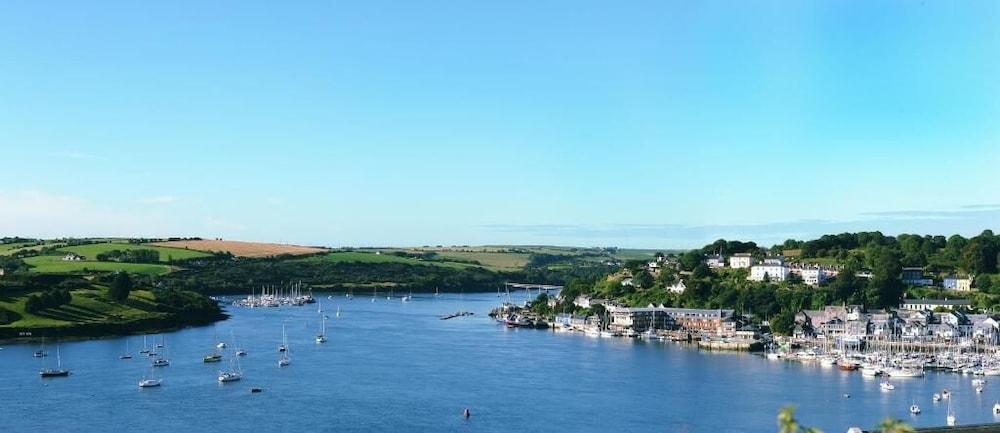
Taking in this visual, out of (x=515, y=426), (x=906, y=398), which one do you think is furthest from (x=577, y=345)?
(x=515, y=426)

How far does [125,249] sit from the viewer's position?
108m

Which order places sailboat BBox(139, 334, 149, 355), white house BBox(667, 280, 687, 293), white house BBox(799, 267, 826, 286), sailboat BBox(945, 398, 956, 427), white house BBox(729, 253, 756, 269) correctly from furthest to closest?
white house BBox(729, 253, 756, 269), white house BBox(667, 280, 687, 293), white house BBox(799, 267, 826, 286), sailboat BBox(139, 334, 149, 355), sailboat BBox(945, 398, 956, 427)

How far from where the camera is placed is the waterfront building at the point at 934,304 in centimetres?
5878

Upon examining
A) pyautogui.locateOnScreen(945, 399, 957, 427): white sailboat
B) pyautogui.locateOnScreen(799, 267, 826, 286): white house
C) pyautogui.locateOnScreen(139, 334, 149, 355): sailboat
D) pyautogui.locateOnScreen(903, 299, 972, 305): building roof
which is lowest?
pyautogui.locateOnScreen(945, 399, 957, 427): white sailboat

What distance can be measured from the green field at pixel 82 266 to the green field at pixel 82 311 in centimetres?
1946

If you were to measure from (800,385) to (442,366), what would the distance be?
15.8 m

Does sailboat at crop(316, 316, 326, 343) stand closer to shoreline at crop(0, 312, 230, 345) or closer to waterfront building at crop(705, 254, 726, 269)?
shoreline at crop(0, 312, 230, 345)

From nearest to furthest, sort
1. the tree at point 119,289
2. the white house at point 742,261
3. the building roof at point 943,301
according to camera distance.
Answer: the building roof at point 943,301 < the tree at point 119,289 < the white house at point 742,261

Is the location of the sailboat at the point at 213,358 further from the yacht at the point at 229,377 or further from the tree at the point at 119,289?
the tree at the point at 119,289

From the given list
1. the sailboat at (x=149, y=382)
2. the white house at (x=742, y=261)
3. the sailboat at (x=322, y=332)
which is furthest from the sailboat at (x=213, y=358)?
the white house at (x=742, y=261)

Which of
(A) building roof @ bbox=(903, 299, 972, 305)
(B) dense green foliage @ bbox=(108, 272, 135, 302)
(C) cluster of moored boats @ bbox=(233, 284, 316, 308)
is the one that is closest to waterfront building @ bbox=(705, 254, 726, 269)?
(A) building roof @ bbox=(903, 299, 972, 305)

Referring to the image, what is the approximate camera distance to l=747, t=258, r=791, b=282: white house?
72.0m

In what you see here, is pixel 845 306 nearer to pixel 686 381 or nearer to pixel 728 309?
pixel 728 309

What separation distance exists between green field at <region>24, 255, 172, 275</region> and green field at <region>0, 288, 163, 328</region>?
19463 mm
